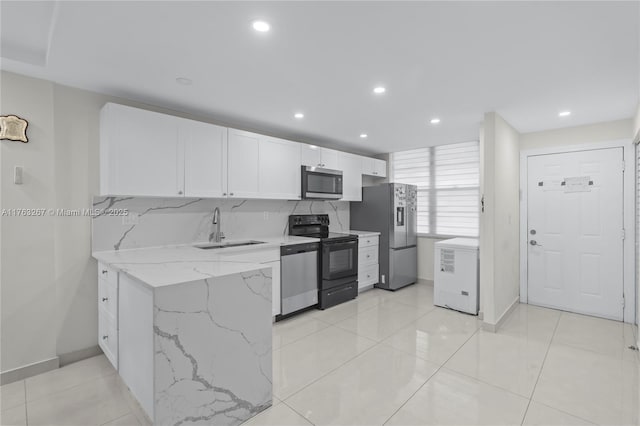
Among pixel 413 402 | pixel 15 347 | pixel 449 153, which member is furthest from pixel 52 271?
pixel 449 153

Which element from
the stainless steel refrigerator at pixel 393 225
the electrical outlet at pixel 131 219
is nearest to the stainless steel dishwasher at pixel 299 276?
the stainless steel refrigerator at pixel 393 225

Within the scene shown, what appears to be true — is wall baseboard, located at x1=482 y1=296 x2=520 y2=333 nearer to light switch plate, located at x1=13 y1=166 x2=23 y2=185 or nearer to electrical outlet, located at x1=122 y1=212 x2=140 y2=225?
electrical outlet, located at x1=122 y1=212 x2=140 y2=225

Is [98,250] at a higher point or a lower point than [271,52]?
lower

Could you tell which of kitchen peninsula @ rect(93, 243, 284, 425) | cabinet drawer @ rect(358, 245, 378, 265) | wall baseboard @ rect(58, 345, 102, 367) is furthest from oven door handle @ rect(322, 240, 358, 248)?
wall baseboard @ rect(58, 345, 102, 367)

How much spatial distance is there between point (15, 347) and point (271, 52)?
9.77 feet

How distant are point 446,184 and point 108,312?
4.77 metres

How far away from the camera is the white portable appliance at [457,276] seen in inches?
151

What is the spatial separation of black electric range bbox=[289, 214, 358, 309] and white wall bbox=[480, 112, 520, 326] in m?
1.66

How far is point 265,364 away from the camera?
2.05 m

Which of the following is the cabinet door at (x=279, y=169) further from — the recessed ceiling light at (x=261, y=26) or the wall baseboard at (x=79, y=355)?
the wall baseboard at (x=79, y=355)

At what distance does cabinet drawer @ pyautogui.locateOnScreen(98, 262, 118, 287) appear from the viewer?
2207 mm

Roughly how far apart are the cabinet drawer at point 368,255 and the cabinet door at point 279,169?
4.39 feet

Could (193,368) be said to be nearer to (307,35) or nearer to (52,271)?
(52,271)

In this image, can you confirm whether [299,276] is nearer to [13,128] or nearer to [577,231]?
[13,128]
